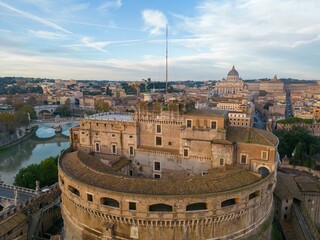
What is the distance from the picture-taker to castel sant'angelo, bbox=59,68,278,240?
13.4 metres

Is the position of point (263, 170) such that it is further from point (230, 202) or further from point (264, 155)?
point (230, 202)

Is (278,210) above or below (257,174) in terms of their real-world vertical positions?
below

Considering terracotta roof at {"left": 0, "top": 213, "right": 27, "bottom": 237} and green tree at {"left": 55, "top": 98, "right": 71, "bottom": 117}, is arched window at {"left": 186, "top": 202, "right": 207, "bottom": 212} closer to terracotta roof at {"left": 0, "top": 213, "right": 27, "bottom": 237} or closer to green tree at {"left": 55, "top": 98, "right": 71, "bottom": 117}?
terracotta roof at {"left": 0, "top": 213, "right": 27, "bottom": 237}

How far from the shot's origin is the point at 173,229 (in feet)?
43.9

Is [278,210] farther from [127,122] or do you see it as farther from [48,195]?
[48,195]

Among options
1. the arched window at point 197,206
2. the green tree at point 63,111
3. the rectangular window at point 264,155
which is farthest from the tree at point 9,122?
the rectangular window at point 264,155

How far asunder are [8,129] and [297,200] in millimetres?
40052

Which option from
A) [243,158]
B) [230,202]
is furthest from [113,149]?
[230,202]

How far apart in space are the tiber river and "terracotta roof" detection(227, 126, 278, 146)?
20.8 meters

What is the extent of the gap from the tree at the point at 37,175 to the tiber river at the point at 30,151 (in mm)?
5317

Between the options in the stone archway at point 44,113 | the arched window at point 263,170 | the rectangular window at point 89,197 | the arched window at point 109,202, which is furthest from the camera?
the stone archway at point 44,113

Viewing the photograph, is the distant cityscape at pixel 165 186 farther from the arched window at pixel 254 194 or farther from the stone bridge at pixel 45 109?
the stone bridge at pixel 45 109

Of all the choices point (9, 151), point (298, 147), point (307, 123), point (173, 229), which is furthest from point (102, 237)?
point (307, 123)

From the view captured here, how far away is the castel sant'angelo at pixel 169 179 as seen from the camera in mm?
13367
